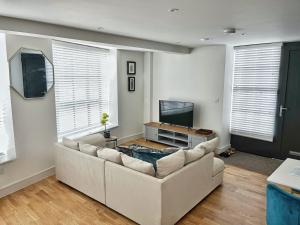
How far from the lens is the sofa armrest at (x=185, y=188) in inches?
99.4

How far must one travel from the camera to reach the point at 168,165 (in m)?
2.60

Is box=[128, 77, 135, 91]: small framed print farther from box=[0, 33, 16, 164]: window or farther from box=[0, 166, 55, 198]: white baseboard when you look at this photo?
box=[0, 33, 16, 164]: window

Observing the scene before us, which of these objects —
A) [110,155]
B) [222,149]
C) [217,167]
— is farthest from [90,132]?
[222,149]

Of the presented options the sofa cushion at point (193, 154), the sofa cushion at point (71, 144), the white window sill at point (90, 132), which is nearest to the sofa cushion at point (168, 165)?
the sofa cushion at point (193, 154)

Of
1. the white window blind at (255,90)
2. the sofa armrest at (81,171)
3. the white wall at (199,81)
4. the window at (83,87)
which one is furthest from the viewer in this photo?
the white wall at (199,81)

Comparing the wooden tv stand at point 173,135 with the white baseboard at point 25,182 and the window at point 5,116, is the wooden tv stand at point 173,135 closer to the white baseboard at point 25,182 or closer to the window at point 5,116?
the white baseboard at point 25,182

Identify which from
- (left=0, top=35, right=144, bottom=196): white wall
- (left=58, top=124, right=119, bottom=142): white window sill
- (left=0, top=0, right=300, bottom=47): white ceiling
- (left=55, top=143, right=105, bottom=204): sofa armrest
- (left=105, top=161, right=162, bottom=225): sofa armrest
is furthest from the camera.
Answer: (left=58, top=124, right=119, bottom=142): white window sill

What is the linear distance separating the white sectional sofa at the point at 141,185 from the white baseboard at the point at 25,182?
550mm

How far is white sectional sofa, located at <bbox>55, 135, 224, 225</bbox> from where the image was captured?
2510 millimetres

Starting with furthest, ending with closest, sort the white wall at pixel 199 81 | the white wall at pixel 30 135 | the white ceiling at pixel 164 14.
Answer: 1. the white wall at pixel 199 81
2. the white wall at pixel 30 135
3. the white ceiling at pixel 164 14

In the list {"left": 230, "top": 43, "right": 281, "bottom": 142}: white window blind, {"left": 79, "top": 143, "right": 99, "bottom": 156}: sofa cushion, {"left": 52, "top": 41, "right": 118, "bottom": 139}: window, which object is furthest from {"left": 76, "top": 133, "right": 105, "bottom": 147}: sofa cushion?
{"left": 230, "top": 43, "right": 281, "bottom": 142}: white window blind

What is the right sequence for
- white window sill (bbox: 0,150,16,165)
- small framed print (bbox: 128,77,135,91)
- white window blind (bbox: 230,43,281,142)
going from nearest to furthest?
white window sill (bbox: 0,150,16,165)
white window blind (bbox: 230,43,281,142)
small framed print (bbox: 128,77,135,91)

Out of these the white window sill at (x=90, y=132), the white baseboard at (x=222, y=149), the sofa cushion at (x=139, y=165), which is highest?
the sofa cushion at (x=139, y=165)

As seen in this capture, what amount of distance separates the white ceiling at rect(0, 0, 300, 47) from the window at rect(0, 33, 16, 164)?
1018 mm
